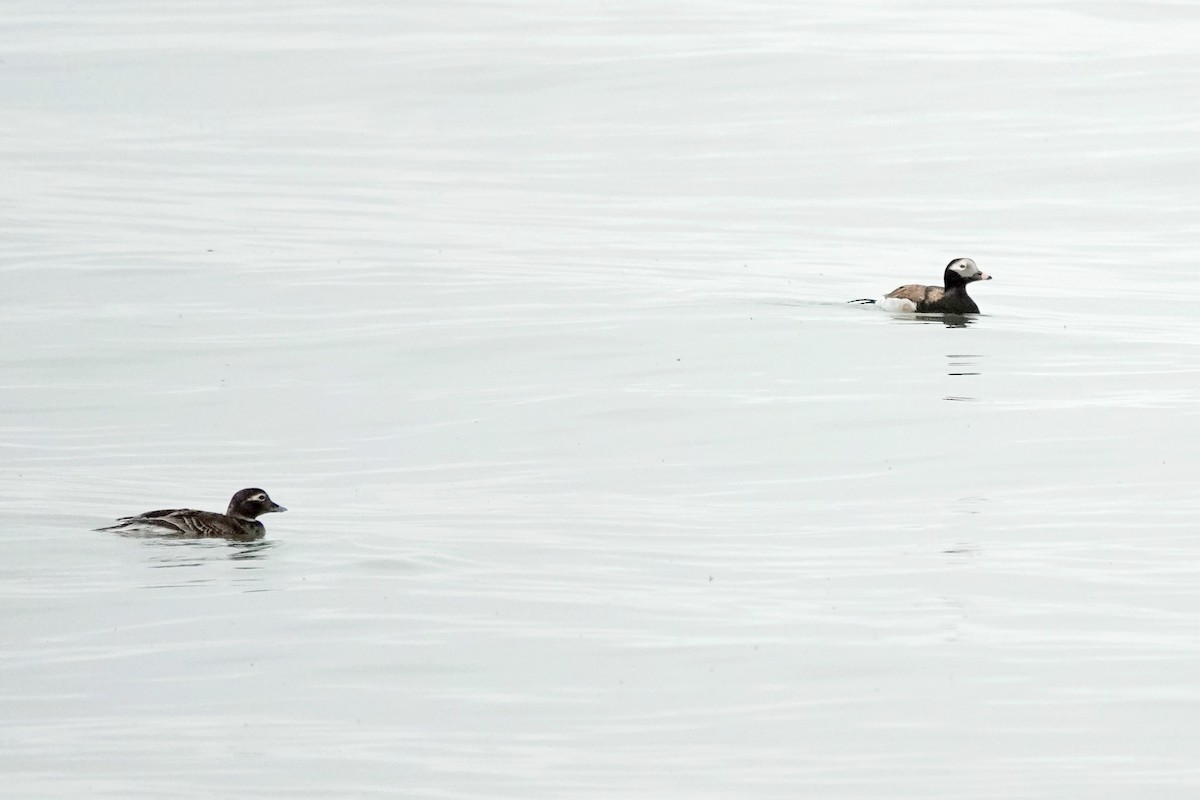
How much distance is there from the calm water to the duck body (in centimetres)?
59

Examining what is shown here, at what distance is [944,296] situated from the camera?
24.5 meters

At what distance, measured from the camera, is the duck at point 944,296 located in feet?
78.7

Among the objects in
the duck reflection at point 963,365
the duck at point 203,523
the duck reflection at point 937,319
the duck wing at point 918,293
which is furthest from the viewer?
the duck wing at point 918,293

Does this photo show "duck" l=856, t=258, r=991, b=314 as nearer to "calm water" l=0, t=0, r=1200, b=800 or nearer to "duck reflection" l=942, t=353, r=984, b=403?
"calm water" l=0, t=0, r=1200, b=800

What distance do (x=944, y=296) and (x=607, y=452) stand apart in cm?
911

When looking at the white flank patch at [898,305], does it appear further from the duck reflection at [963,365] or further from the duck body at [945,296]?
the duck reflection at [963,365]

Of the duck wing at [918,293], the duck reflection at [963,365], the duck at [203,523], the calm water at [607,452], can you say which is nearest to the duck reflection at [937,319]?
the duck wing at [918,293]

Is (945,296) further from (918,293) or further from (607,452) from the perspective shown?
(607,452)

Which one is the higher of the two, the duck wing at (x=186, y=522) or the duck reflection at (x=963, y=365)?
the duck reflection at (x=963, y=365)

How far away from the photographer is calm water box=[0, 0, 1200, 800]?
31.4 ft

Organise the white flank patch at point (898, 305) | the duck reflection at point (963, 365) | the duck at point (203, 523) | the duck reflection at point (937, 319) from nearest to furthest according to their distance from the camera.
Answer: the duck at point (203, 523), the duck reflection at point (963, 365), the duck reflection at point (937, 319), the white flank patch at point (898, 305)

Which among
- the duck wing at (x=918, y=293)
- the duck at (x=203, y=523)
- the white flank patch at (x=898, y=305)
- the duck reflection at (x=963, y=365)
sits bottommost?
the duck at (x=203, y=523)

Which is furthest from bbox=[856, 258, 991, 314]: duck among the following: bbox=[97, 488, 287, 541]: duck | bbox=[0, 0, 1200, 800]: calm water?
bbox=[97, 488, 287, 541]: duck

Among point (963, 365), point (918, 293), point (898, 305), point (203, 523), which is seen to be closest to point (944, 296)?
point (918, 293)
